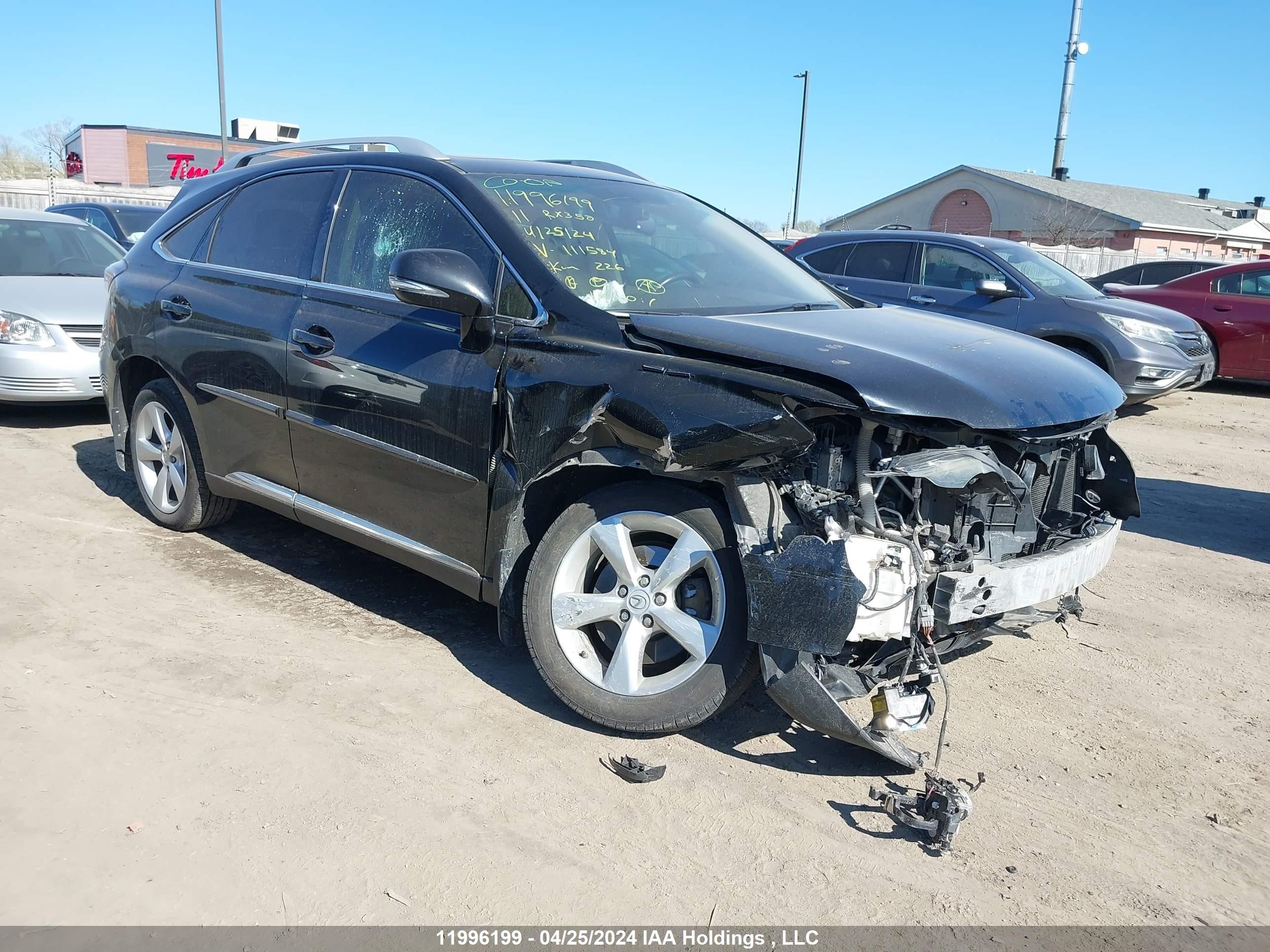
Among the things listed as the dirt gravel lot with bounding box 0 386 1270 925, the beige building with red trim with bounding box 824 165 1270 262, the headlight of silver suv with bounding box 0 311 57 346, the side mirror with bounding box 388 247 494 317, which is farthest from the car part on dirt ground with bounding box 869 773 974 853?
the beige building with red trim with bounding box 824 165 1270 262

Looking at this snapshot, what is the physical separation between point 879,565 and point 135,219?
12.3 m

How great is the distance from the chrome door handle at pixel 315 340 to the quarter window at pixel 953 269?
6969mm

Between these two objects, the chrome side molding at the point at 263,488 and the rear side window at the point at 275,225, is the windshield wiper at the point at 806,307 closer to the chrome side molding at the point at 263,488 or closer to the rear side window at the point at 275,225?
the rear side window at the point at 275,225

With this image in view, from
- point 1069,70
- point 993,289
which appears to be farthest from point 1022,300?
point 1069,70

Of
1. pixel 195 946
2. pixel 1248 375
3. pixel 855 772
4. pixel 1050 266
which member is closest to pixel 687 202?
pixel 855 772

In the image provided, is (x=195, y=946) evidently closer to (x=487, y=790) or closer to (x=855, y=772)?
(x=487, y=790)

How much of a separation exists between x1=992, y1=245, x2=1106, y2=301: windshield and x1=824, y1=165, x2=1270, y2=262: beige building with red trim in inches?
991

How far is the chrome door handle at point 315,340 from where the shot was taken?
3.98 m

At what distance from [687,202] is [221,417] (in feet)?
7.78

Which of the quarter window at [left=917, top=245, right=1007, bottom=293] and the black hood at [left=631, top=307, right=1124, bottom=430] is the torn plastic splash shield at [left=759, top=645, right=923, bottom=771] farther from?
the quarter window at [left=917, top=245, right=1007, bottom=293]

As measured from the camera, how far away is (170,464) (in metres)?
5.12

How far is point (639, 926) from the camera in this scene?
245cm

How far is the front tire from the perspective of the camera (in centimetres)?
307

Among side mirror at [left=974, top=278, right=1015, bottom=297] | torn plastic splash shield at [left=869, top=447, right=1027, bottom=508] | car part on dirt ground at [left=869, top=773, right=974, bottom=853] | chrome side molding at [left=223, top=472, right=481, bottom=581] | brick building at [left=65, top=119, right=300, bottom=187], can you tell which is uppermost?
brick building at [left=65, top=119, right=300, bottom=187]
